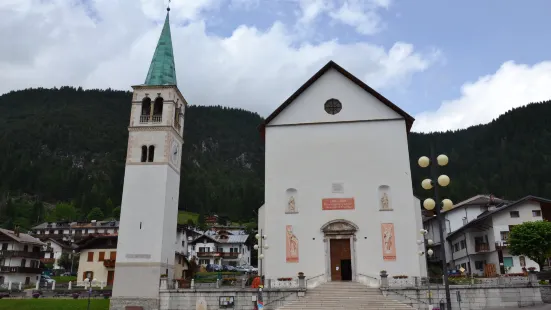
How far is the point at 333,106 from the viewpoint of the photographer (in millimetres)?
33906

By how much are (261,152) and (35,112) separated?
93928 mm

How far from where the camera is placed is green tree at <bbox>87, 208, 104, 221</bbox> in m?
114

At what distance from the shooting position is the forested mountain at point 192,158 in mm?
113188

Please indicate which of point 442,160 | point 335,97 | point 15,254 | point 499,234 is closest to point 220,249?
point 15,254

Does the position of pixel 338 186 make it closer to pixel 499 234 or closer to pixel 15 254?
pixel 499 234

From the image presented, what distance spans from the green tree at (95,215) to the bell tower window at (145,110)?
85.6 m

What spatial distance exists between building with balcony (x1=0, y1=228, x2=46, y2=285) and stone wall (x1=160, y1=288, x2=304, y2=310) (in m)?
33.6

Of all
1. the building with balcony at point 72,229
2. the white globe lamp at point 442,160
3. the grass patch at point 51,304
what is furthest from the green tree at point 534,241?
the building with balcony at point 72,229

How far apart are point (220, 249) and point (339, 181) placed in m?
54.9

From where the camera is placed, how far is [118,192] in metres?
135

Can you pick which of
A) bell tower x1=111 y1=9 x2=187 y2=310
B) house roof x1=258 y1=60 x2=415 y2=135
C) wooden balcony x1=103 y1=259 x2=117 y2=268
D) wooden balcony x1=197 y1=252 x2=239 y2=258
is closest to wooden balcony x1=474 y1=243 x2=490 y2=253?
house roof x1=258 y1=60 x2=415 y2=135

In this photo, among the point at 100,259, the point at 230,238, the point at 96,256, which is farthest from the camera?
the point at 230,238

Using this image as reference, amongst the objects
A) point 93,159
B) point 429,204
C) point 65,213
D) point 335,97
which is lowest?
point 429,204

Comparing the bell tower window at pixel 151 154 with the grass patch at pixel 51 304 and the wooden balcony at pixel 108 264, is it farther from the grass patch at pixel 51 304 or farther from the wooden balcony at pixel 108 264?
the wooden balcony at pixel 108 264
